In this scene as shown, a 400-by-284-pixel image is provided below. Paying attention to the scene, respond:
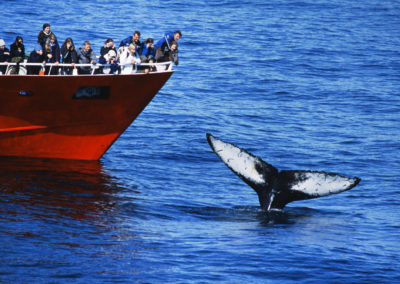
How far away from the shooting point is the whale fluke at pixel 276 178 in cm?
2058

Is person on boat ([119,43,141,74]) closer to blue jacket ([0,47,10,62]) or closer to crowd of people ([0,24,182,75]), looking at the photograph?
crowd of people ([0,24,182,75])

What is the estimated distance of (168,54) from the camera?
2869 centimetres

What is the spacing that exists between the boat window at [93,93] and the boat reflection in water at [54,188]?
2.74 meters

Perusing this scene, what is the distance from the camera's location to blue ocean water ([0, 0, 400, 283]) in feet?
64.1

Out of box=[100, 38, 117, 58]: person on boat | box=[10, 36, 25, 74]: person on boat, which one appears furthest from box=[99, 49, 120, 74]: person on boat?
box=[10, 36, 25, 74]: person on boat

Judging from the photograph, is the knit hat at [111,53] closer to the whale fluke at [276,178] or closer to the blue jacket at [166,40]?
the blue jacket at [166,40]

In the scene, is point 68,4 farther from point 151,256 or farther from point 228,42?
point 151,256

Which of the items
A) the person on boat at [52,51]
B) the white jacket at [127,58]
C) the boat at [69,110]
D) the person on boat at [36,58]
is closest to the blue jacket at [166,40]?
the white jacket at [127,58]

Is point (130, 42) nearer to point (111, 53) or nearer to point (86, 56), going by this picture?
point (111, 53)

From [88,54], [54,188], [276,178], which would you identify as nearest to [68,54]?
[88,54]

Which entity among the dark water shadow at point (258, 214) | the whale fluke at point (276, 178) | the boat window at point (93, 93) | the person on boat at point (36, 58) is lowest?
the dark water shadow at point (258, 214)

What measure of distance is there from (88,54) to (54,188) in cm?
497

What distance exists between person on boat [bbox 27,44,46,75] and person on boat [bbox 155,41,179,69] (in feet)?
13.4

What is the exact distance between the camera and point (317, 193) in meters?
20.8
